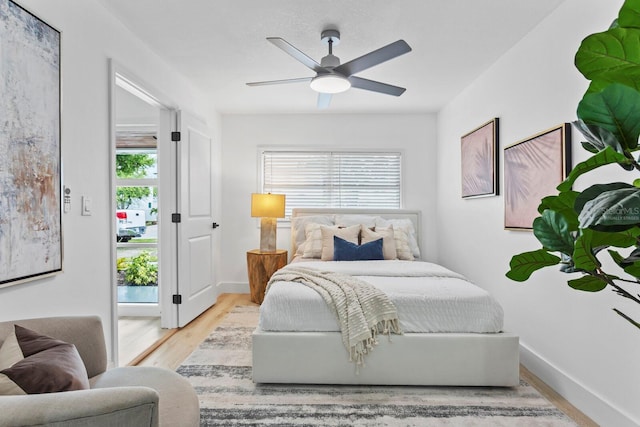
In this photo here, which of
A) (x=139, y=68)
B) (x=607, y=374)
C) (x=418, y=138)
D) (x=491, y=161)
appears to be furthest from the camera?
(x=418, y=138)

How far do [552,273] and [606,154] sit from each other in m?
1.93

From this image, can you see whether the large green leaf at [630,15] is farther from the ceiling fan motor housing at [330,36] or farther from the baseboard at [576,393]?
the ceiling fan motor housing at [330,36]

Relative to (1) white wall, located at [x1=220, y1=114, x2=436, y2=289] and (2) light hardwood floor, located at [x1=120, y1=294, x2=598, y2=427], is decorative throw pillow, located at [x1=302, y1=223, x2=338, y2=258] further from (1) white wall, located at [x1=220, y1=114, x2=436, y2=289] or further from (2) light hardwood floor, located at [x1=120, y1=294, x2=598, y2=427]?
(2) light hardwood floor, located at [x1=120, y1=294, x2=598, y2=427]

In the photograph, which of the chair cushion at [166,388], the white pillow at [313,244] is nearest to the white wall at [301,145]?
the white pillow at [313,244]

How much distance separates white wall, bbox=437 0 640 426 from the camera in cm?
192

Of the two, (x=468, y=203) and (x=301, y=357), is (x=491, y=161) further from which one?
(x=301, y=357)

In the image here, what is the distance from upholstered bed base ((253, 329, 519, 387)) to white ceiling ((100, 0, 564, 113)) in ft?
6.76

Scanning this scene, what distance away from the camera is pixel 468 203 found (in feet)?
12.6

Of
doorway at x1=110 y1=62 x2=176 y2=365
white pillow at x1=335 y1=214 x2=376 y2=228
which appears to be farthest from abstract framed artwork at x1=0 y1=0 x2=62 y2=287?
white pillow at x1=335 y1=214 x2=376 y2=228

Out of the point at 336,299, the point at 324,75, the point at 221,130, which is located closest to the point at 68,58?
the point at 324,75

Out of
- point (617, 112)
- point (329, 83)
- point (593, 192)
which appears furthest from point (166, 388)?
point (329, 83)

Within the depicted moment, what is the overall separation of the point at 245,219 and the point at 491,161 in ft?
10.1

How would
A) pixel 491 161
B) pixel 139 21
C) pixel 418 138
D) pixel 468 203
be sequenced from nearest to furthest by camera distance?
pixel 139 21, pixel 491 161, pixel 468 203, pixel 418 138

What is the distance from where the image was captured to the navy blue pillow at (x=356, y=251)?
3.74 meters
